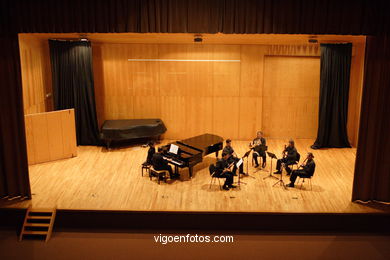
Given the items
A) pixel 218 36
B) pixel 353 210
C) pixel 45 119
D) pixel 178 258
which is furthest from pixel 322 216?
pixel 45 119

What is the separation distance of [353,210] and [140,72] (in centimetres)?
727

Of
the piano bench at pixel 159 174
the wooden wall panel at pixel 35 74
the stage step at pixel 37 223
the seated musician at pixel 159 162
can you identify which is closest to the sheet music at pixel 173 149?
the seated musician at pixel 159 162

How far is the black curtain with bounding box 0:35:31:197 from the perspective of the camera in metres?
7.61

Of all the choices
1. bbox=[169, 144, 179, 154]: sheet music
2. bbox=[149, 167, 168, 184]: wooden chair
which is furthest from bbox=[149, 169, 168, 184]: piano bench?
bbox=[169, 144, 179, 154]: sheet music

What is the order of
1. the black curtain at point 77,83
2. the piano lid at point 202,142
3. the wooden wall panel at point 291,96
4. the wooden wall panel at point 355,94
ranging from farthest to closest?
the wooden wall panel at point 291,96 → the wooden wall panel at point 355,94 → the black curtain at point 77,83 → the piano lid at point 202,142

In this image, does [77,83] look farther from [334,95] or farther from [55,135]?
[334,95]

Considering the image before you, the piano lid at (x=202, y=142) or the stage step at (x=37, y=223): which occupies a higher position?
the piano lid at (x=202, y=142)

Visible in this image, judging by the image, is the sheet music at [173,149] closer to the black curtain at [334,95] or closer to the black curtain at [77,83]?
the black curtain at [77,83]

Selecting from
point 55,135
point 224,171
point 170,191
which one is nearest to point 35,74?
point 55,135

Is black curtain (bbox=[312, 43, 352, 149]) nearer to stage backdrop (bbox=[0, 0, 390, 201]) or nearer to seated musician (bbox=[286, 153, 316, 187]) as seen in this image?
seated musician (bbox=[286, 153, 316, 187])

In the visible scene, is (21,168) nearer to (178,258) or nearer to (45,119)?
(45,119)

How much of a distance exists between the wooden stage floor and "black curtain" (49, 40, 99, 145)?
1.44 m

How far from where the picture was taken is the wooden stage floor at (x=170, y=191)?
304 inches

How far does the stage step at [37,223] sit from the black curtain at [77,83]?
434cm
